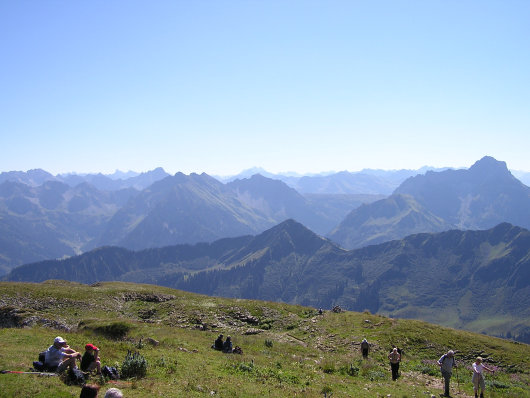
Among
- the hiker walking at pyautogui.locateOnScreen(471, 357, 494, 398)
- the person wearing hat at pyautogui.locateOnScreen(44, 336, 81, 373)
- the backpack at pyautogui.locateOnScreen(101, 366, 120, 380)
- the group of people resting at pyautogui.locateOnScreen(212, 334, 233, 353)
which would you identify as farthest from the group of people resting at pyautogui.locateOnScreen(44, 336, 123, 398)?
the hiker walking at pyautogui.locateOnScreen(471, 357, 494, 398)

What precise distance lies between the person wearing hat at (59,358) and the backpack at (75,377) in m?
0.66

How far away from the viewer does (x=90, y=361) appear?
20109 mm

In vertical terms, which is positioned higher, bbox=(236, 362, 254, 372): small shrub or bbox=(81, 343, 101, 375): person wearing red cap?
bbox=(81, 343, 101, 375): person wearing red cap

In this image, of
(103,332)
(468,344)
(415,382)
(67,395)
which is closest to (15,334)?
(103,332)

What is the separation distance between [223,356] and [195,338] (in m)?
8.73

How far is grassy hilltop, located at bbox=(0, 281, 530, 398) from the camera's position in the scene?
2097 cm

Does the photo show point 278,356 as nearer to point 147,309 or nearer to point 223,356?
point 223,356

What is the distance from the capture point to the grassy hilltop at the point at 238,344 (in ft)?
68.8

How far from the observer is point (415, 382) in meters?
29.4

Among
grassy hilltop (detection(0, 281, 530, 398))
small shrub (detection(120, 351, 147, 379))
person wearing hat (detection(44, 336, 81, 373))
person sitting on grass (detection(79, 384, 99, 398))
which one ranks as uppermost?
person sitting on grass (detection(79, 384, 99, 398))

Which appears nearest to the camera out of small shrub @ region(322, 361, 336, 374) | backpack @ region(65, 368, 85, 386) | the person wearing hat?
backpack @ region(65, 368, 85, 386)

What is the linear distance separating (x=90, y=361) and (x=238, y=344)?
19824mm

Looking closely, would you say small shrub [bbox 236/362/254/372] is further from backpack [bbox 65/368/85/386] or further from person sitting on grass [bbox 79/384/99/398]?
person sitting on grass [bbox 79/384/99/398]

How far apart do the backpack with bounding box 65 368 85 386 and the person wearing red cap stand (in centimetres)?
120
